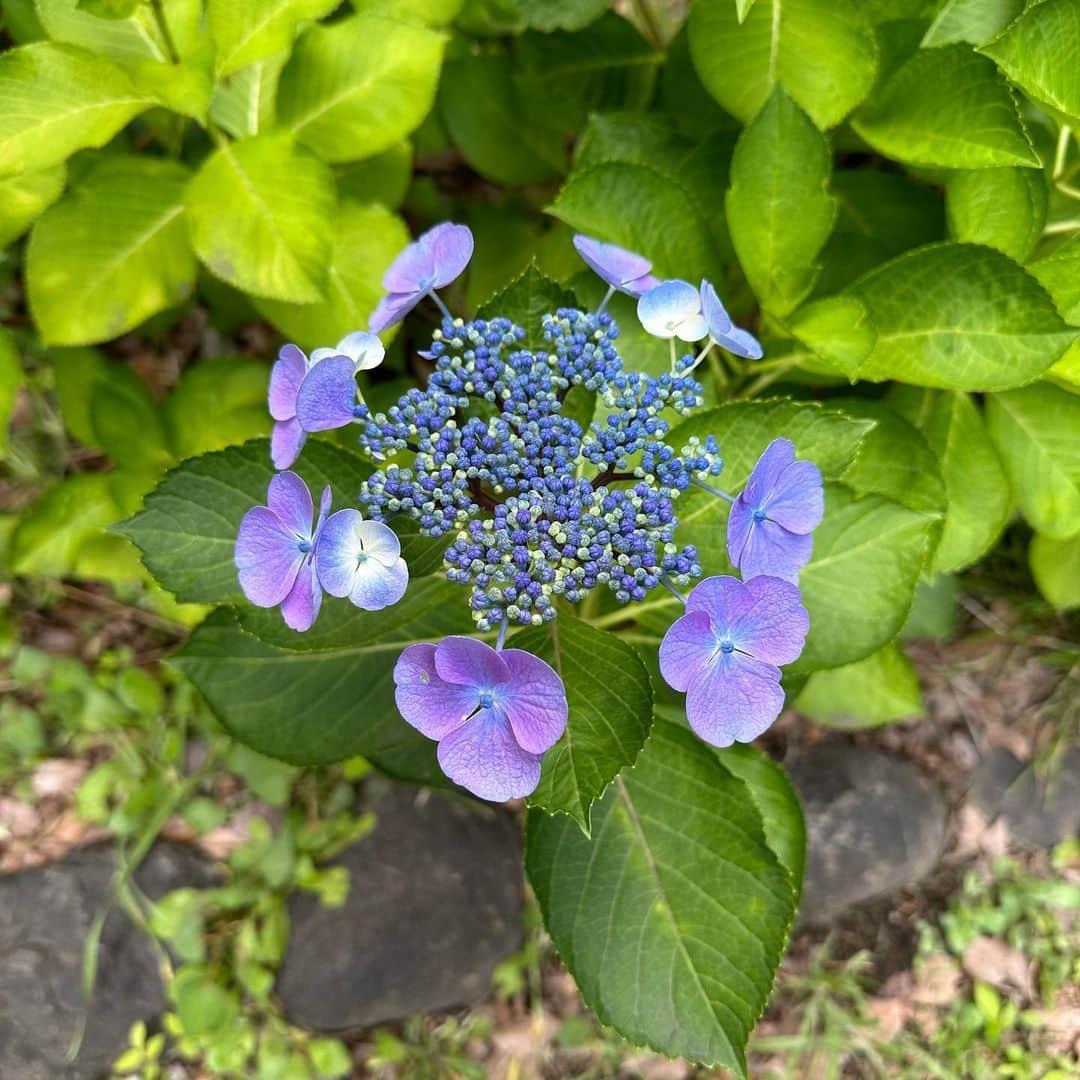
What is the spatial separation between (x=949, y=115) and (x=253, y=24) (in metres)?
1.05

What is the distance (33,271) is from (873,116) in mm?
1419

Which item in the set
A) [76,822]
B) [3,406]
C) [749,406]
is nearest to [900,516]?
[749,406]

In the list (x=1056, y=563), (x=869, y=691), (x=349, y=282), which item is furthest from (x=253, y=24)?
(x=1056, y=563)

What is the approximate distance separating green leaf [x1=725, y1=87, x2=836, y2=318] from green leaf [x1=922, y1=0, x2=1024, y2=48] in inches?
12.9

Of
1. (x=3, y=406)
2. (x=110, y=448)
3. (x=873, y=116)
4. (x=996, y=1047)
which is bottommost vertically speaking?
(x=996, y=1047)

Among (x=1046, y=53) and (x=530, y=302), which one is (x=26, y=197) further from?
(x=1046, y=53)

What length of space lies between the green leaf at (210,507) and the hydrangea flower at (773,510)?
0.52 metres

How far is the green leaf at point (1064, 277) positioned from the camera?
4.61 ft

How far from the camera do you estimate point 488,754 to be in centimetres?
108

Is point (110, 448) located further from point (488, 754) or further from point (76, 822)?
point (488, 754)

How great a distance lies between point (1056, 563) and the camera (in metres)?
2.09

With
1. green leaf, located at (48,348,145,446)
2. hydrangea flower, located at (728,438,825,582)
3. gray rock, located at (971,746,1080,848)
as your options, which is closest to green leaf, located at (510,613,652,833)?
hydrangea flower, located at (728,438,825,582)

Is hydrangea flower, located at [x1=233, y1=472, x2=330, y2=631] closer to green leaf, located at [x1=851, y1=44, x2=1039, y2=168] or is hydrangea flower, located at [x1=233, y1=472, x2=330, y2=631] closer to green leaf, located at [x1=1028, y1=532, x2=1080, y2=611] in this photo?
green leaf, located at [x1=851, y1=44, x2=1039, y2=168]

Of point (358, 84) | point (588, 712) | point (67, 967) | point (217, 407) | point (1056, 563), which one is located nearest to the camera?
point (588, 712)
